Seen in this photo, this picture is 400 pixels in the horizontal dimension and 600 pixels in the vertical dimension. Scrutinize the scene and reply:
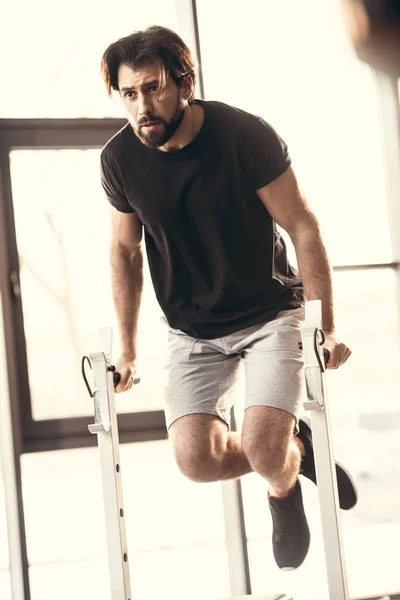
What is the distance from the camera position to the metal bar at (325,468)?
1.73m

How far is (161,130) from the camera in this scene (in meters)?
2.17

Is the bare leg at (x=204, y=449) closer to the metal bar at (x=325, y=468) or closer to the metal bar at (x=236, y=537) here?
the metal bar at (x=325, y=468)

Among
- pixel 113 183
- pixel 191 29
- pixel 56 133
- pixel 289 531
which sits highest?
pixel 191 29

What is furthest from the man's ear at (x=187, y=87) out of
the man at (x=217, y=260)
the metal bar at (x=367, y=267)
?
the metal bar at (x=367, y=267)

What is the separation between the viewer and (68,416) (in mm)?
2967

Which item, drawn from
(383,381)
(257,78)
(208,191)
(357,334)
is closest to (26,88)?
(257,78)

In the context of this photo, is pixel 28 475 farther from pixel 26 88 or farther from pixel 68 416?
pixel 26 88

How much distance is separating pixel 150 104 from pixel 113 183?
30cm

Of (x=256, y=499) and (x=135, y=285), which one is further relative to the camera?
(x=256, y=499)

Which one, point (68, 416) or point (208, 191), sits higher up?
point (208, 191)

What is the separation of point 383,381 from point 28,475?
152 cm

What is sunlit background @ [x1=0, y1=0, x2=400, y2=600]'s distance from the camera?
298cm

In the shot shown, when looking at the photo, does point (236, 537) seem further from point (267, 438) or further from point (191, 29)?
point (191, 29)

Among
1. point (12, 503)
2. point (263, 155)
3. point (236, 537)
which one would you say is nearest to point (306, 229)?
point (263, 155)
